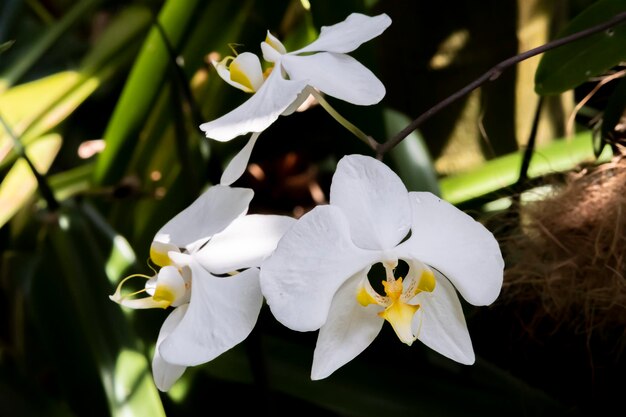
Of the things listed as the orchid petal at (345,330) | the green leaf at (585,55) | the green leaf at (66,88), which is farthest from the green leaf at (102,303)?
the green leaf at (585,55)

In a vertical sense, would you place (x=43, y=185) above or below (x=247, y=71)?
below

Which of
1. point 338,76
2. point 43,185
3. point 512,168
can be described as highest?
point 338,76

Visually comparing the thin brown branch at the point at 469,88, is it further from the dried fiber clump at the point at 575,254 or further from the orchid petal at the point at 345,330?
the dried fiber clump at the point at 575,254

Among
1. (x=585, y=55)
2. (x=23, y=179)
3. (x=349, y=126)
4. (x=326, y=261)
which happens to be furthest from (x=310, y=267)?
(x=23, y=179)

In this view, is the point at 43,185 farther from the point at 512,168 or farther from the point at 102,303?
the point at 512,168

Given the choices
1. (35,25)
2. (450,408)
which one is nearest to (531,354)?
(450,408)

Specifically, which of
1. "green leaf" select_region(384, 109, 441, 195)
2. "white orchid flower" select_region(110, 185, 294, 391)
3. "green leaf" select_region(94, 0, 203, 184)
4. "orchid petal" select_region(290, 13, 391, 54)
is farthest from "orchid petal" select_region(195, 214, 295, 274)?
"green leaf" select_region(94, 0, 203, 184)
